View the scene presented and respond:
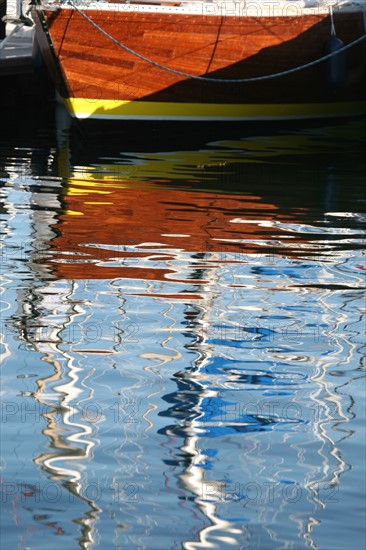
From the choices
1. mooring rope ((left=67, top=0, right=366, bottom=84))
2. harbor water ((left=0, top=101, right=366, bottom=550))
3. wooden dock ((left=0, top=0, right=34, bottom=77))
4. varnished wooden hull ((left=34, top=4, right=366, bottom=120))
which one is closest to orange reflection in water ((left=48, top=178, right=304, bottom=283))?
harbor water ((left=0, top=101, right=366, bottom=550))

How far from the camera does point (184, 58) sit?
53.2 feet

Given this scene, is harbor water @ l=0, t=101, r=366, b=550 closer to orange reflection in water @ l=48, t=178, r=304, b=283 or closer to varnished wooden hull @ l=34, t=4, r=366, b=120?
orange reflection in water @ l=48, t=178, r=304, b=283

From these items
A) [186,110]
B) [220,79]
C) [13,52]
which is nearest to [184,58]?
[220,79]

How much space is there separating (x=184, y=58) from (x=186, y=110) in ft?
2.69

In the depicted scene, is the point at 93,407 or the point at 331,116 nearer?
the point at 93,407

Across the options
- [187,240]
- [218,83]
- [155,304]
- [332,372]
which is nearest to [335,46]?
[218,83]

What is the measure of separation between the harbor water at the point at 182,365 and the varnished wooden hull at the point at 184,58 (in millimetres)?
3911

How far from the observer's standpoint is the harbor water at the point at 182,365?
4695 millimetres

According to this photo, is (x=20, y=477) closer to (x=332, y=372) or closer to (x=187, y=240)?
(x=332, y=372)

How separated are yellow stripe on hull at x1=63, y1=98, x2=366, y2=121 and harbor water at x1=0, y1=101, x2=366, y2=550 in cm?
394

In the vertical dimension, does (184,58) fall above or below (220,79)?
above

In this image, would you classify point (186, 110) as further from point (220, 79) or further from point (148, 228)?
point (148, 228)

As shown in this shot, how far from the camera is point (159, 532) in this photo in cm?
452

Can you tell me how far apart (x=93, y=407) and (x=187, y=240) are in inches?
152
